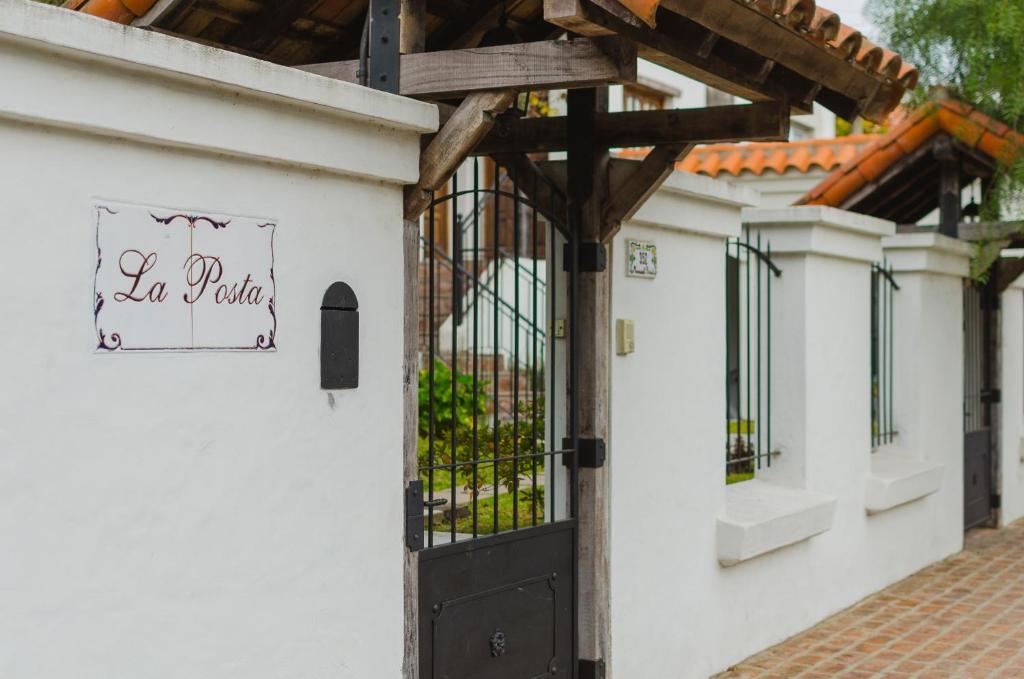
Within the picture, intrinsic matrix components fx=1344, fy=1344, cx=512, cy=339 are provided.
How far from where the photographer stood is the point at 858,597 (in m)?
9.07

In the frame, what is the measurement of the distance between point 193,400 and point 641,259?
301cm

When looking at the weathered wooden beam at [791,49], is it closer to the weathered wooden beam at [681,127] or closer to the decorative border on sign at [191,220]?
the weathered wooden beam at [681,127]

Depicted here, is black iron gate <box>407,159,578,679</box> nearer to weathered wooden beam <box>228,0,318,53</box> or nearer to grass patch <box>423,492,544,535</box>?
grass patch <box>423,492,544,535</box>

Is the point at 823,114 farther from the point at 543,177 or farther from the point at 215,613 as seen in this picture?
the point at 215,613

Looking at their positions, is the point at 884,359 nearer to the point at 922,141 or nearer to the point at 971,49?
the point at 922,141

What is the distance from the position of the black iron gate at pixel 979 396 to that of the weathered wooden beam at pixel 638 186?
22.1 feet

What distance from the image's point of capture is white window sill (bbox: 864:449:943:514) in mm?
9242

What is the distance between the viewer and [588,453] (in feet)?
19.6

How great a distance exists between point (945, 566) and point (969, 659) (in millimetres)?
3065

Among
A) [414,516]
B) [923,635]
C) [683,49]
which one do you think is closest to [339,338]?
[414,516]

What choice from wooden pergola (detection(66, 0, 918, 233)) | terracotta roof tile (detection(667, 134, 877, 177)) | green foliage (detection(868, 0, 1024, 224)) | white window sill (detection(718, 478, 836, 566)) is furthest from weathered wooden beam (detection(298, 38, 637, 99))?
terracotta roof tile (detection(667, 134, 877, 177))

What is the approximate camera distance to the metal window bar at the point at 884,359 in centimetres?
1030

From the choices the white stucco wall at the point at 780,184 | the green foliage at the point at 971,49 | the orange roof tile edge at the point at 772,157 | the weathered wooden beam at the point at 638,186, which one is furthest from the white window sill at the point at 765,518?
the white stucco wall at the point at 780,184

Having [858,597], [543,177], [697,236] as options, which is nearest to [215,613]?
[543,177]
